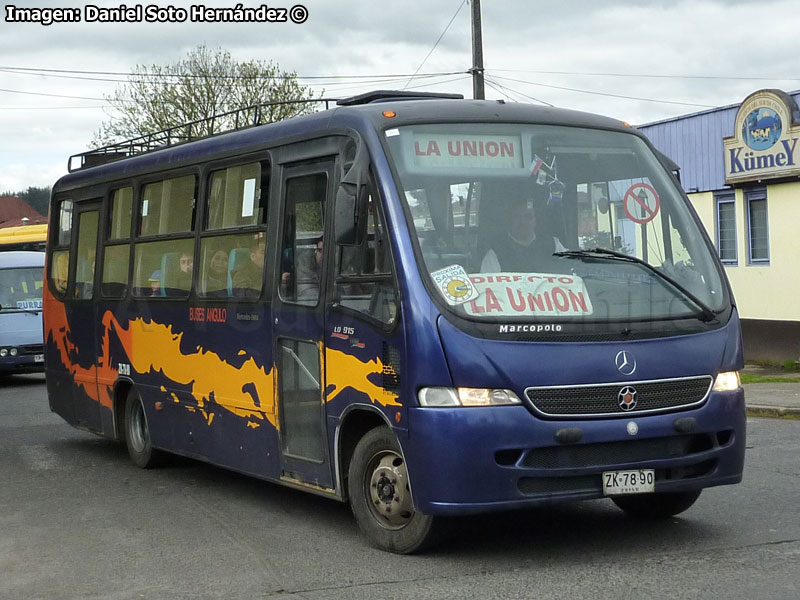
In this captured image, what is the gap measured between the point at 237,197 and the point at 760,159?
49.1ft

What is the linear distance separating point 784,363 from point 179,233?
47.3ft

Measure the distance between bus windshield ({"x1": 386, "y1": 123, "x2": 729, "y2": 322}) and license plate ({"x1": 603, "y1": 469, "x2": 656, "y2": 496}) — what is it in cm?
87

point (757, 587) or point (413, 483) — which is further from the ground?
point (413, 483)

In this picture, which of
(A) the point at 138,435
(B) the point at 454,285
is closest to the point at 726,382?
(B) the point at 454,285

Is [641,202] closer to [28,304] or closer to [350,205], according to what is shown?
[350,205]

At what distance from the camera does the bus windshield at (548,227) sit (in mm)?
7062

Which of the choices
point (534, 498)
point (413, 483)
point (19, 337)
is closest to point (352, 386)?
point (413, 483)

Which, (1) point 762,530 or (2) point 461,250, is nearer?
(2) point 461,250

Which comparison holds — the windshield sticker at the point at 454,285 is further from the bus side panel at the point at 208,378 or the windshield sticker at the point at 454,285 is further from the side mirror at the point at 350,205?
the bus side panel at the point at 208,378

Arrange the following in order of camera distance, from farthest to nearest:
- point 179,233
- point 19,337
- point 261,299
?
point 19,337
point 179,233
point 261,299

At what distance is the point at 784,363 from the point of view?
21969 mm

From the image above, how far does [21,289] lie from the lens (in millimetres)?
22453

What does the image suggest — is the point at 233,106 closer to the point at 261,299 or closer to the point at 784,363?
the point at 784,363

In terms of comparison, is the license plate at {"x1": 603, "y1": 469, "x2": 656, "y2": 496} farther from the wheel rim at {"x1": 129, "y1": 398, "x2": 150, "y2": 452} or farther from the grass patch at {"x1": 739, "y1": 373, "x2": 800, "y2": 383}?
the grass patch at {"x1": 739, "y1": 373, "x2": 800, "y2": 383}
